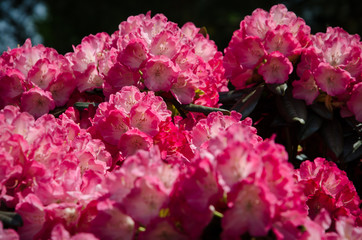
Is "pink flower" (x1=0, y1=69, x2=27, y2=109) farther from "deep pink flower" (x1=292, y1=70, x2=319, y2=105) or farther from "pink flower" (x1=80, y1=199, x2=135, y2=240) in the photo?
"deep pink flower" (x1=292, y1=70, x2=319, y2=105)

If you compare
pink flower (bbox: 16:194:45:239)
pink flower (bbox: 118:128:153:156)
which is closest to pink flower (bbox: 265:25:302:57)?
pink flower (bbox: 118:128:153:156)

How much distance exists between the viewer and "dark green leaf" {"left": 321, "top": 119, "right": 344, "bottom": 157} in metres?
1.48

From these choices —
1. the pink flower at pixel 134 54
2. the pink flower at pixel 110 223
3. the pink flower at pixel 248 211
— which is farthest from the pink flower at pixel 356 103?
the pink flower at pixel 110 223

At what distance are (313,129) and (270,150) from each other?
0.68m

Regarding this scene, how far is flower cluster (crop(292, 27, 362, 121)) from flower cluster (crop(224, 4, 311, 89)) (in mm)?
53

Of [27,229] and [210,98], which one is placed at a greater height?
[210,98]

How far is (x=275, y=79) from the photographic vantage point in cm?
151

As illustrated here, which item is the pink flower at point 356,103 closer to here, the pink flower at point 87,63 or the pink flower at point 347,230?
the pink flower at point 347,230

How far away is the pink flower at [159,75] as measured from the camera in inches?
54.2

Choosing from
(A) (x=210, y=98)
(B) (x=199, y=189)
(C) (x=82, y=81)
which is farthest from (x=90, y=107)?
(B) (x=199, y=189)

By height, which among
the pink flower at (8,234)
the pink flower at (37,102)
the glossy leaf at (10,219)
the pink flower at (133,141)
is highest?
the pink flower at (37,102)

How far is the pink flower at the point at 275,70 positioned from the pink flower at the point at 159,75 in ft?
1.02

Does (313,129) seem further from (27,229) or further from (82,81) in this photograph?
(27,229)

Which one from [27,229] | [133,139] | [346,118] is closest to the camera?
[27,229]
